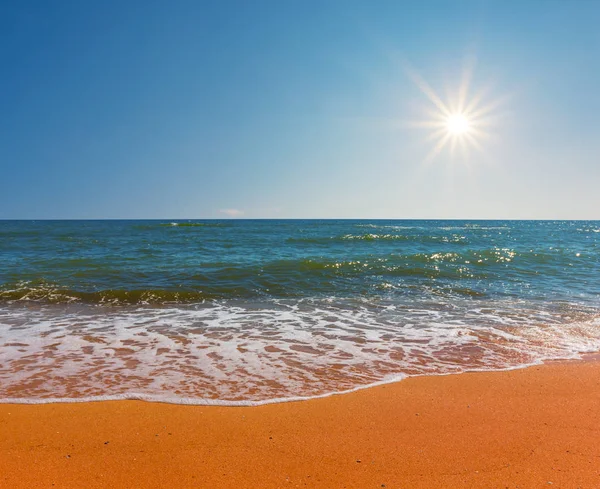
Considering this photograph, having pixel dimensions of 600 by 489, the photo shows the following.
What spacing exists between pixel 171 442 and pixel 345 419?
1459mm

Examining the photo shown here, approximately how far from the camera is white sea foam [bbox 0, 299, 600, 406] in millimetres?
3945

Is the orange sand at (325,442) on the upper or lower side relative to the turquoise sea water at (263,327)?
upper

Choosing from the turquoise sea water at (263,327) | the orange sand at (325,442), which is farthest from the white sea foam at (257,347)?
the orange sand at (325,442)

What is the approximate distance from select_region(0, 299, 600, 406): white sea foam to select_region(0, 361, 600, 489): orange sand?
1.31 feet

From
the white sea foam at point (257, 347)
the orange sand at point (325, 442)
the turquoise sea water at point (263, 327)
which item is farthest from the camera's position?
the turquoise sea water at point (263, 327)

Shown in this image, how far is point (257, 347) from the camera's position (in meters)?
5.39

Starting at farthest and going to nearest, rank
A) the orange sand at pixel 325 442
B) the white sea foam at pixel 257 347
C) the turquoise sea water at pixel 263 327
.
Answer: the turquoise sea water at pixel 263 327 → the white sea foam at pixel 257 347 → the orange sand at pixel 325 442

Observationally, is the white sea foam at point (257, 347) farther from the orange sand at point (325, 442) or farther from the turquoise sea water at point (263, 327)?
the orange sand at point (325, 442)

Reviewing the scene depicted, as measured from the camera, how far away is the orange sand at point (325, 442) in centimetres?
238

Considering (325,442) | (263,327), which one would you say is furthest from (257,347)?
(325,442)

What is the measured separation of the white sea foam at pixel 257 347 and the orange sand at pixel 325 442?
1.31 ft

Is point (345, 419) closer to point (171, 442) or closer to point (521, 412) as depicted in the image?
point (171, 442)

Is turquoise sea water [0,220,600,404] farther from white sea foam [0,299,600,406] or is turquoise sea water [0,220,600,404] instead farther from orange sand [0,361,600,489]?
orange sand [0,361,600,489]

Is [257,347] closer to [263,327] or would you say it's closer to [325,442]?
[263,327]
